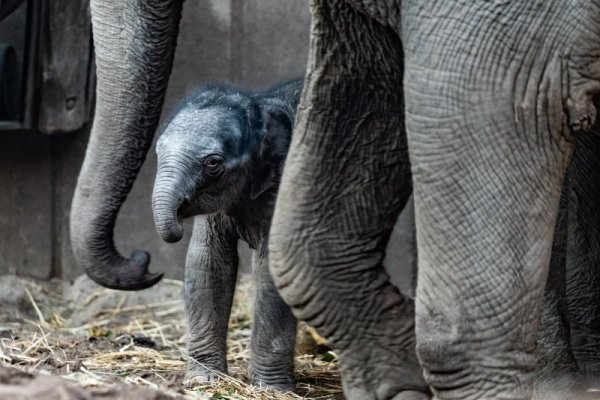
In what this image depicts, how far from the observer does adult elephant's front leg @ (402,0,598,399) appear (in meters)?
4.30

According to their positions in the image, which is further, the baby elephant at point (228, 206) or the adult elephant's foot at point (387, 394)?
the baby elephant at point (228, 206)

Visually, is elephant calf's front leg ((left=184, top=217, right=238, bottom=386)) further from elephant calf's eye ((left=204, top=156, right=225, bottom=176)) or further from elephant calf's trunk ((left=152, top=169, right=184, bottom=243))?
elephant calf's trunk ((left=152, top=169, right=184, bottom=243))

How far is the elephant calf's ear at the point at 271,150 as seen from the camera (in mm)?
5945

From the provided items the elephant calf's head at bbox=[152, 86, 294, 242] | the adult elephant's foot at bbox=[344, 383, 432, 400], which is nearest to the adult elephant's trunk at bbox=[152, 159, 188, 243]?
the elephant calf's head at bbox=[152, 86, 294, 242]

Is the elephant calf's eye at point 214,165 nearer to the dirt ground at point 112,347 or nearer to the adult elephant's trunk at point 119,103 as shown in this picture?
the adult elephant's trunk at point 119,103

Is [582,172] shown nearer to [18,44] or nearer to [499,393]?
[499,393]

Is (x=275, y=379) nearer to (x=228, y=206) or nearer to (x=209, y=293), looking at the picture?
(x=209, y=293)

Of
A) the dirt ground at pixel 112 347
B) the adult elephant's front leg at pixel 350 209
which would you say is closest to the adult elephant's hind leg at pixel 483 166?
the adult elephant's front leg at pixel 350 209

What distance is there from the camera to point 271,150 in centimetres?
598

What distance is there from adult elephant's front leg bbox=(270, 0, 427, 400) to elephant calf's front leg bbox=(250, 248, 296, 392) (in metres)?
0.97

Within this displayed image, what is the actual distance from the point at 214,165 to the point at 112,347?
1.34 m

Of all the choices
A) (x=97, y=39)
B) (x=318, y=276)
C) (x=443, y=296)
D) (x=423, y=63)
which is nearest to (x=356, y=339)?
(x=318, y=276)

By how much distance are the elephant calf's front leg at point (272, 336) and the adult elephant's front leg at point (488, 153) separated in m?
1.56

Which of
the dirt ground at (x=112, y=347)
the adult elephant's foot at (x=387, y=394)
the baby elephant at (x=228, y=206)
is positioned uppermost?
the baby elephant at (x=228, y=206)
